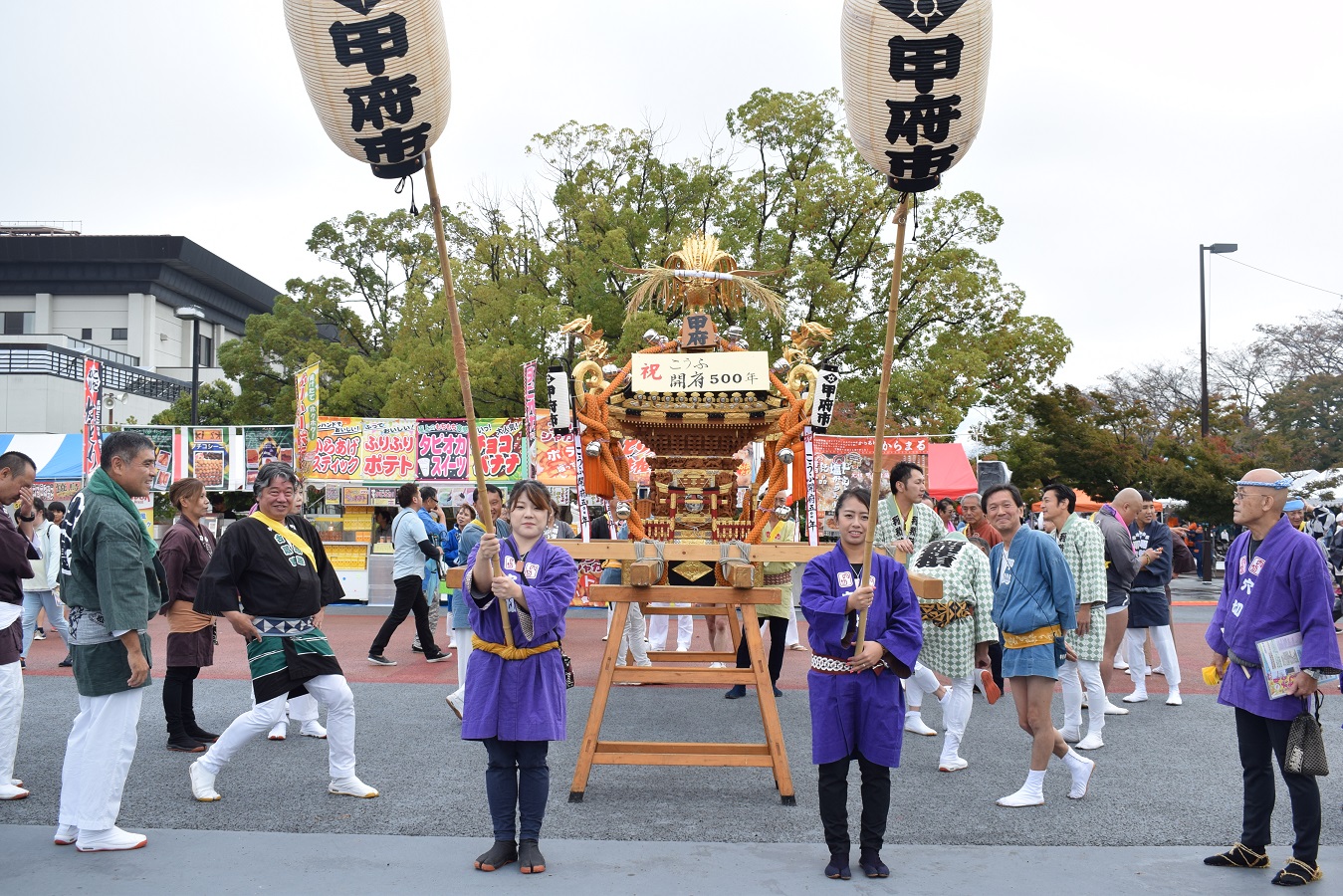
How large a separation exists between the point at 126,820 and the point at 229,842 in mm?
778

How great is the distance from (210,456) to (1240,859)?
15236mm

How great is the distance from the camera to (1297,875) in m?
4.12

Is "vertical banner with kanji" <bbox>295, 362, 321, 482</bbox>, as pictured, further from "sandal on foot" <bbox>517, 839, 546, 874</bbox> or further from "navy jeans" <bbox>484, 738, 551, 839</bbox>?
"sandal on foot" <bbox>517, 839, 546, 874</bbox>

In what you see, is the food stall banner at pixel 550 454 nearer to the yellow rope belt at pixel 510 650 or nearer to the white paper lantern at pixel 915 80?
the yellow rope belt at pixel 510 650

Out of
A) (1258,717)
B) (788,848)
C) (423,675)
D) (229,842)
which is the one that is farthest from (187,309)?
(1258,717)

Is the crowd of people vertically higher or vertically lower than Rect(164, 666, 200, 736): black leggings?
higher

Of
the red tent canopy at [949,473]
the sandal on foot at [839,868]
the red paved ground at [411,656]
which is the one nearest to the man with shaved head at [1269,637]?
the sandal on foot at [839,868]

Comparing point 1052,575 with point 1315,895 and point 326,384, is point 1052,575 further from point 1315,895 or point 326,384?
point 326,384

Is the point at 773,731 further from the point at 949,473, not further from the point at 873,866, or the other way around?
the point at 949,473

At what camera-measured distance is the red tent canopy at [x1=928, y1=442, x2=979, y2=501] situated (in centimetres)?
1706

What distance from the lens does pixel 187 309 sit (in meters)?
19.3

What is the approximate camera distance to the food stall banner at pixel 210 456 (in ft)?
51.2

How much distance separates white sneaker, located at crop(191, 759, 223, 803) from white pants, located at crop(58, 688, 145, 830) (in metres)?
0.63

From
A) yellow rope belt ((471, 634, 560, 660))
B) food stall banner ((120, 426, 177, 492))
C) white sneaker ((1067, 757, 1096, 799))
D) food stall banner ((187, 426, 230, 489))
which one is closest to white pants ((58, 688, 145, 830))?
yellow rope belt ((471, 634, 560, 660))
